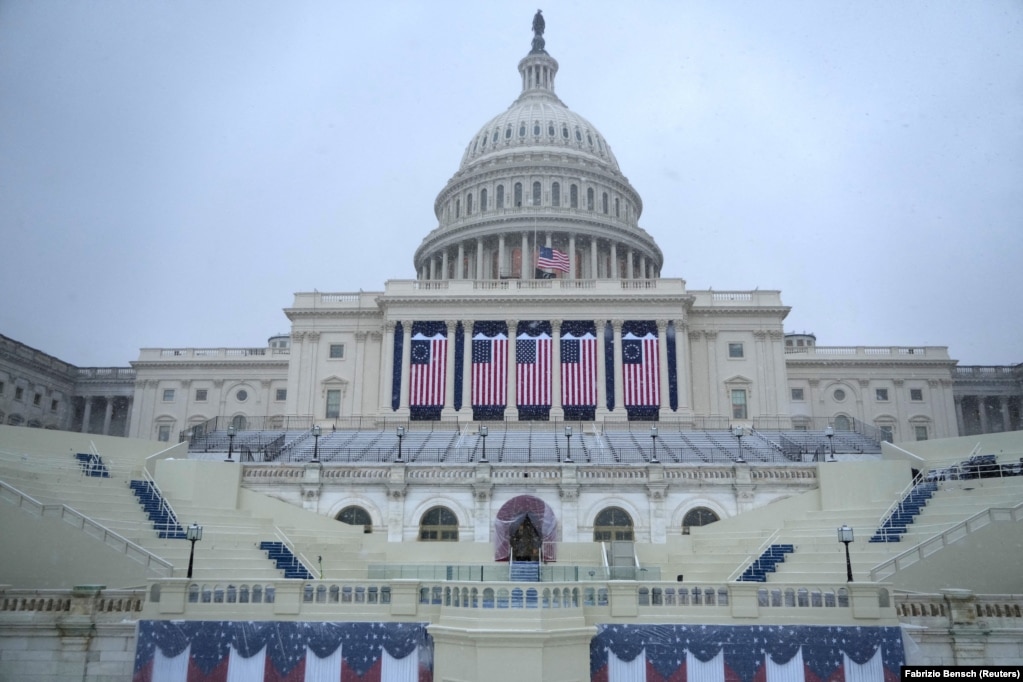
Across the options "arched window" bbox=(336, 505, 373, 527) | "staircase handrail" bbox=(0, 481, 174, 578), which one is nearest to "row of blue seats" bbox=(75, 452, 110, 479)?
"staircase handrail" bbox=(0, 481, 174, 578)

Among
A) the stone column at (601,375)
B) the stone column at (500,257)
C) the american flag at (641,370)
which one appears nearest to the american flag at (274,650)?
the stone column at (601,375)

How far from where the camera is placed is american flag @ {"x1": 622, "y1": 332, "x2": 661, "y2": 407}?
6269 cm

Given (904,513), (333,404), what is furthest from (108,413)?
(904,513)

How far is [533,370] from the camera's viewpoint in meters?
63.9

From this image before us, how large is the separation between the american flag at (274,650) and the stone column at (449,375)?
1755 inches

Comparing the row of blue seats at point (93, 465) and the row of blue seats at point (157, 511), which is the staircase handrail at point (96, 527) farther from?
the row of blue seats at point (93, 465)

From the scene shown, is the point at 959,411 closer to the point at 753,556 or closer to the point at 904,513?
the point at 904,513

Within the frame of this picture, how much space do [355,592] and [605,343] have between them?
47.9m

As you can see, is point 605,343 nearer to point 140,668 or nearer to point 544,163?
point 544,163

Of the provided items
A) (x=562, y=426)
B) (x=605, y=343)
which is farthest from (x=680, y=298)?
(x=562, y=426)

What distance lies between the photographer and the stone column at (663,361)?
206ft

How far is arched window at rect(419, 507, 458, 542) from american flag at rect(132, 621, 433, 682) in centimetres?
1756

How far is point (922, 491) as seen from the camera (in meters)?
32.5

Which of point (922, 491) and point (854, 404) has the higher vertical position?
point (854, 404)
